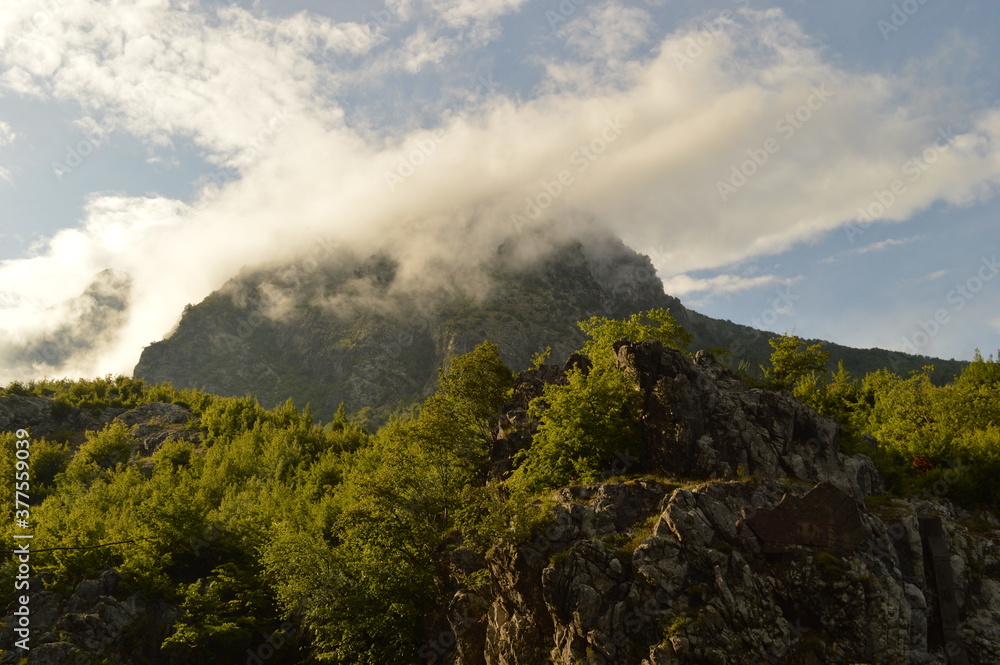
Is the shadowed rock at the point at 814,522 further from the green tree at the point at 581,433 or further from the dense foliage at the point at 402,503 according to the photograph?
the dense foliage at the point at 402,503

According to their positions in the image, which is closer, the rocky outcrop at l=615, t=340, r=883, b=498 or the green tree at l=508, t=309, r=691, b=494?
the rocky outcrop at l=615, t=340, r=883, b=498

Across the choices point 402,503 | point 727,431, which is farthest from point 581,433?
point 402,503

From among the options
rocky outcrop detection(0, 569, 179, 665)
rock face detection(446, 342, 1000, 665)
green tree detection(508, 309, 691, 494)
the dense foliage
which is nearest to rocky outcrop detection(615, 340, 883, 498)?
rock face detection(446, 342, 1000, 665)

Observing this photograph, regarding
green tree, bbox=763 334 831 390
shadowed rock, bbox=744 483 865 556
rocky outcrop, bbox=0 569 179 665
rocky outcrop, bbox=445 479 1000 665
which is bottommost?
rocky outcrop, bbox=0 569 179 665

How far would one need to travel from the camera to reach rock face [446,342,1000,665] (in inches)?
827

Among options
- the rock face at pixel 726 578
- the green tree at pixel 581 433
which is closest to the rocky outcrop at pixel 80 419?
the green tree at pixel 581 433

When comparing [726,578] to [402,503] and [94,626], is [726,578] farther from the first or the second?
[94,626]

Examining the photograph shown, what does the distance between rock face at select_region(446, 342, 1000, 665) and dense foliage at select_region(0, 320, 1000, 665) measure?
2.69 m

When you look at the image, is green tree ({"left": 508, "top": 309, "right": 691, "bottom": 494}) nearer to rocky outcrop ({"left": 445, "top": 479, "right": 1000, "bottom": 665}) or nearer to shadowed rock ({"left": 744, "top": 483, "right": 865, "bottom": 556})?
rocky outcrop ({"left": 445, "top": 479, "right": 1000, "bottom": 665})

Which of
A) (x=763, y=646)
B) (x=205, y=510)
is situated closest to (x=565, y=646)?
(x=763, y=646)

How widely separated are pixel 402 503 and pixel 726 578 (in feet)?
62.5

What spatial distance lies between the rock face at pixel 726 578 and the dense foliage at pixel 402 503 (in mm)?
2688

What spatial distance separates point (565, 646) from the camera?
74.0ft

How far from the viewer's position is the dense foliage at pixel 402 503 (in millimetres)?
30766
